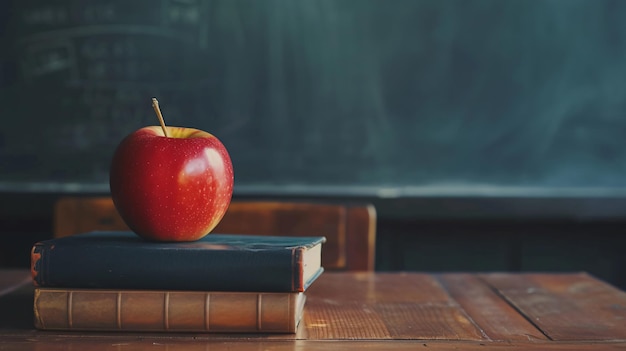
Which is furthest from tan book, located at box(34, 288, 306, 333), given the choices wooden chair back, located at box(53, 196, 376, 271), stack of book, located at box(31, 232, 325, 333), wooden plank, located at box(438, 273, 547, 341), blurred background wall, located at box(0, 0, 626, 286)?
blurred background wall, located at box(0, 0, 626, 286)

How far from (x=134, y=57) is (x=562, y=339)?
147 cm

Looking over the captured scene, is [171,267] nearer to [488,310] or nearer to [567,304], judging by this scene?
[488,310]

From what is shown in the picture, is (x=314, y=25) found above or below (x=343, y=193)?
above

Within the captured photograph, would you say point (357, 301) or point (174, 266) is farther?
point (357, 301)

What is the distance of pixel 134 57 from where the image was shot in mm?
1900

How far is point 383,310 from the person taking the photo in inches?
33.0

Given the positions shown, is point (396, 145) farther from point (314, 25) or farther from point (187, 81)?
point (187, 81)

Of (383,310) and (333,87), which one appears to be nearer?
(383,310)

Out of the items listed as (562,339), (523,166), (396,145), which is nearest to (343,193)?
(396,145)

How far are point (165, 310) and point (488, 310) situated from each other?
1.25ft

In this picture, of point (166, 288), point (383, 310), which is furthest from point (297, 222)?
point (166, 288)

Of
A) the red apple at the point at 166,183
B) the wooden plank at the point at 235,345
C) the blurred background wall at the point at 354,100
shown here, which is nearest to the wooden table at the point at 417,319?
the wooden plank at the point at 235,345

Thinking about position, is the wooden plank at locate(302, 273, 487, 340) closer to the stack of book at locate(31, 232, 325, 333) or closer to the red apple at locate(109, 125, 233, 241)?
the stack of book at locate(31, 232, 325, 333)

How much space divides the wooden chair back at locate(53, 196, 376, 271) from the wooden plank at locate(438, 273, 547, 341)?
0.20 metres
